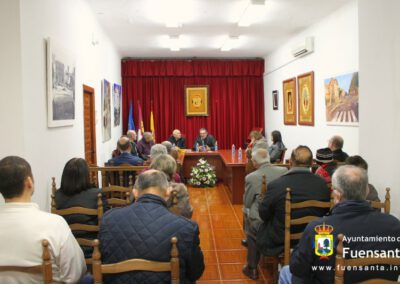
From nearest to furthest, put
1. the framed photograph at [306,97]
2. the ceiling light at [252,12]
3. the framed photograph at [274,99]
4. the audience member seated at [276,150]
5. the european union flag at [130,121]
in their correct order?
1. the ceiling light at [252,12]
2. the framed photograph at [306,97]
3. the audience member seated at [276,150]
4. the framed photograph at [274,99]
5. the european union flag at [130,121]

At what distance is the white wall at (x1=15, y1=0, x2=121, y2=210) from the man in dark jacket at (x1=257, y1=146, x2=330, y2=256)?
2097mm

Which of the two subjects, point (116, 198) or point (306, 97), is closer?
point (116, 198)

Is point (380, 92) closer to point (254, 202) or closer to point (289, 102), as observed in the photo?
point (254, 202)

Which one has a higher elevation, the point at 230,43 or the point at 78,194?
the point at 230,43

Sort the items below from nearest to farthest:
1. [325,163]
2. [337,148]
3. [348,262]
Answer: [348,262]
[325,163]
[337,148]

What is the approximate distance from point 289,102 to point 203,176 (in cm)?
269

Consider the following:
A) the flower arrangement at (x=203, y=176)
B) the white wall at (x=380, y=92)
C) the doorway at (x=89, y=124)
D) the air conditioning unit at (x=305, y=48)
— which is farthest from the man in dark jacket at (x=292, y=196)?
the flower arrangement at (x=203, y=176)

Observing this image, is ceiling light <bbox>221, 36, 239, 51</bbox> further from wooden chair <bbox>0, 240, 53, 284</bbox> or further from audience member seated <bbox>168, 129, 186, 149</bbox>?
wooden chair <bbox>0, 240, 53, 284</bbox>

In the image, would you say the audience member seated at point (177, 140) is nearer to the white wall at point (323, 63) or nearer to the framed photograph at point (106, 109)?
the framed photograph at point (106, 109)

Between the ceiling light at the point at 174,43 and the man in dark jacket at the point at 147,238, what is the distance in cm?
672

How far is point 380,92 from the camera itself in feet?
11.1

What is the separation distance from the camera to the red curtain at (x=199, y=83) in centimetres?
1133

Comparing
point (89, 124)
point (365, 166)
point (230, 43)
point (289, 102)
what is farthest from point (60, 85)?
point (289, 102)

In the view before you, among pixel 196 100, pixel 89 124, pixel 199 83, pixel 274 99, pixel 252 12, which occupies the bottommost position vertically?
pixel 89 124
